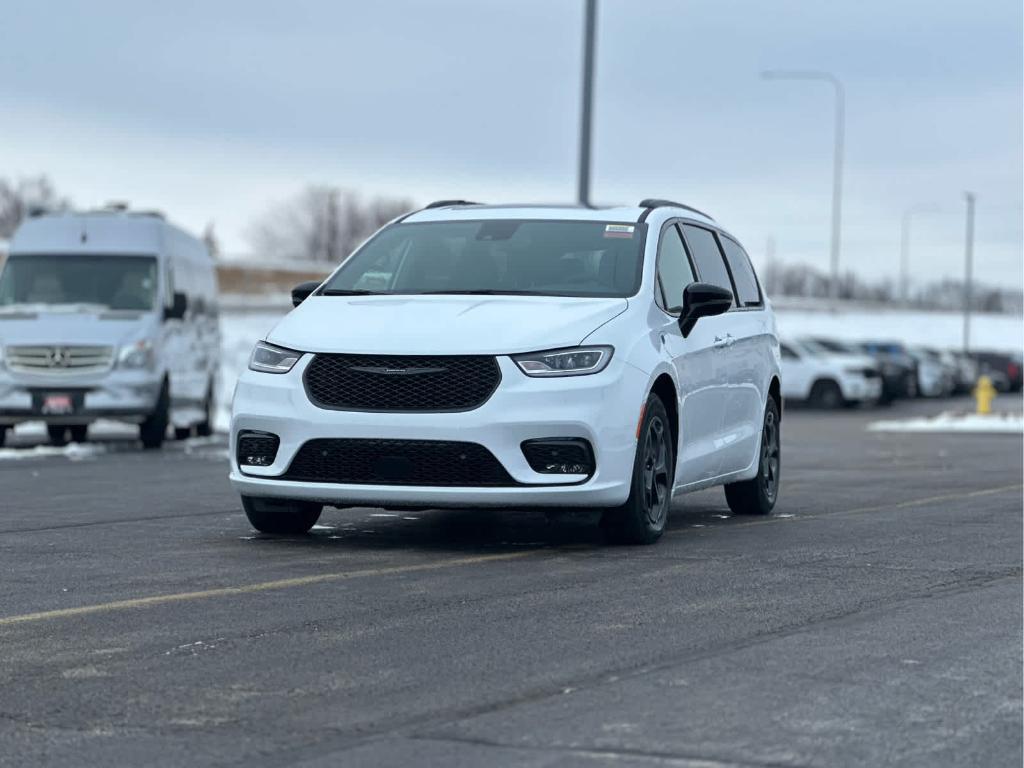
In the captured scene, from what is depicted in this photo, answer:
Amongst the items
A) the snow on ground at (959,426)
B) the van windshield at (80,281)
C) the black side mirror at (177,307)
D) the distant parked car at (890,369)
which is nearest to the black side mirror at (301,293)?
the van windshield at (80,281)

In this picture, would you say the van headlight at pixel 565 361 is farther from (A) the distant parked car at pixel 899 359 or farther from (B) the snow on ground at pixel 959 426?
(A) the distant parked car at pixel 899 359

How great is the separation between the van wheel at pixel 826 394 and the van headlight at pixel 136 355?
25.0 metres

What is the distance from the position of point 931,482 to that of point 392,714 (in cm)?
1120

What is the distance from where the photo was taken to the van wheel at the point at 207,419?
25734mm

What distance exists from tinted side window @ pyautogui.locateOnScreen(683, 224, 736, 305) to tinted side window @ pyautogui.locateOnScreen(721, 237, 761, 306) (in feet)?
0.50

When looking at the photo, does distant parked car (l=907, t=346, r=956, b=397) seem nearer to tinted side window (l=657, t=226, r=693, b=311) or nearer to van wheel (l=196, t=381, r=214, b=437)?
van wheel (l=196, t=381, r=214, b=437)

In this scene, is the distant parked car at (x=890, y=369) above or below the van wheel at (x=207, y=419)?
below

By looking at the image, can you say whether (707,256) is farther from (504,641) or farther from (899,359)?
(899,359)

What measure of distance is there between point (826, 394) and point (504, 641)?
1512 inches

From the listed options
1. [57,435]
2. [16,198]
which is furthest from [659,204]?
[16,198]

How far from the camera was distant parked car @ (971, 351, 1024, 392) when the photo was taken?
64.9 m

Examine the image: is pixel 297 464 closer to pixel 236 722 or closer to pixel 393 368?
pixel 393 368

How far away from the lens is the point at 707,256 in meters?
11.9

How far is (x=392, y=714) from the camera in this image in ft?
17.9
